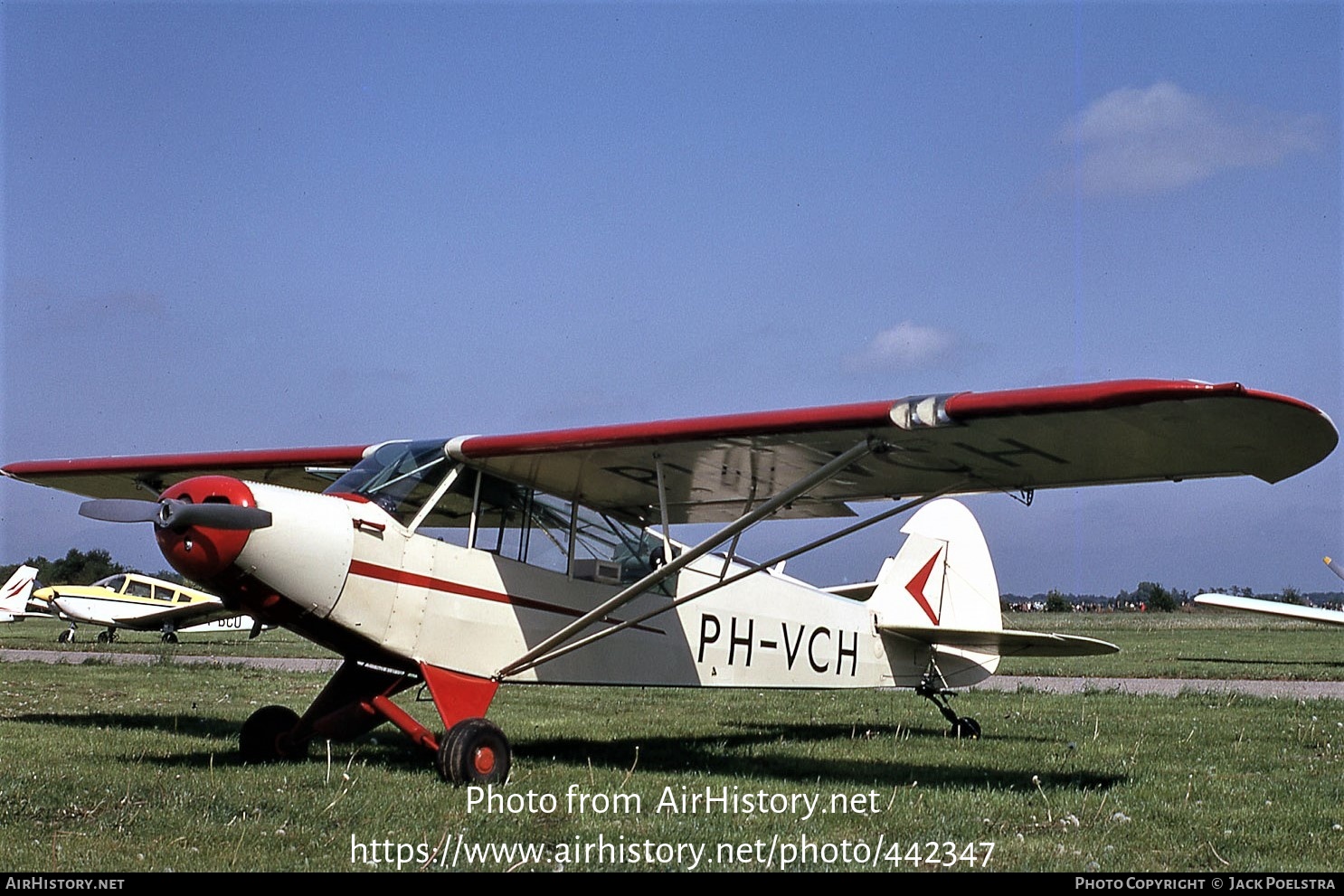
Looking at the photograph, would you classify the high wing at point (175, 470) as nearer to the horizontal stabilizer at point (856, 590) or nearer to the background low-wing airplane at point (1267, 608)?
the horizontal stabilizer at point (856, 590)

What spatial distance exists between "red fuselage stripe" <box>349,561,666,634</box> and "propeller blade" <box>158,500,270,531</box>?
0.80 m

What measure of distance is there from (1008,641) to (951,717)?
0.84 metres

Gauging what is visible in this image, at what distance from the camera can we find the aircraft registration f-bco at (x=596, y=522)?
680cm

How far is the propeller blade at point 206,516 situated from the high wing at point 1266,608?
76.7 ft

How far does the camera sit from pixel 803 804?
665 centimetres

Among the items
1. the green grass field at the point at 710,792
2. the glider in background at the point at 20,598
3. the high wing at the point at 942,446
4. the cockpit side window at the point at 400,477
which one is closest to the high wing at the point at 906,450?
the high wing at the point at 942,446

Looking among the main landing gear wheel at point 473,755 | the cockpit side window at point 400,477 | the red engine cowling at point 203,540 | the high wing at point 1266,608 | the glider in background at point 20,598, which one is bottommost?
the glider in background at point 20,598

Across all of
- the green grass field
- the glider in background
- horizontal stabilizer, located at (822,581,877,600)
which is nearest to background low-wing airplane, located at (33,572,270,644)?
the glider in background

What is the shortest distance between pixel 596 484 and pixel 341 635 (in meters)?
2.24

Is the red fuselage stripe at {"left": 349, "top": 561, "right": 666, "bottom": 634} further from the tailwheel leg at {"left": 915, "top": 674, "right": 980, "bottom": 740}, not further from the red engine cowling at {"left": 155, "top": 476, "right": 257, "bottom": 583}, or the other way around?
the tailwheel leg at {"left": 915, "top": 674, "right": 980, "bottom": 740}

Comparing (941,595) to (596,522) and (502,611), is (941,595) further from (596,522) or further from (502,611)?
(502,611)

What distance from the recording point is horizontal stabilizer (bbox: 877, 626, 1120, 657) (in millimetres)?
9945
